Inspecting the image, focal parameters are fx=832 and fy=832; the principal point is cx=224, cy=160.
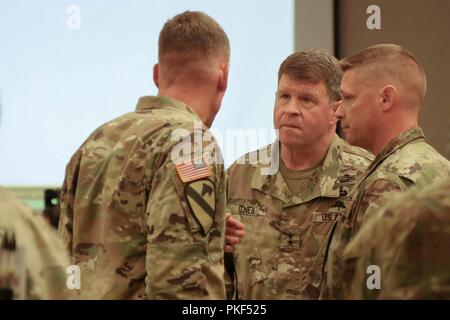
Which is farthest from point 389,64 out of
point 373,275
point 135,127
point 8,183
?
point 8,183

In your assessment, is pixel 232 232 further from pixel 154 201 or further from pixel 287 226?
pixel 287 226

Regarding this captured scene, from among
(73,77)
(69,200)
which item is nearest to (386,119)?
(69,200)

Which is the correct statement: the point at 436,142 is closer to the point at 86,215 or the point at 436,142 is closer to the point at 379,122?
the point at 379,122

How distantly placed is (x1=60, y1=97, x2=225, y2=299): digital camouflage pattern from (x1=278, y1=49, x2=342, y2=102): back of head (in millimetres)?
829

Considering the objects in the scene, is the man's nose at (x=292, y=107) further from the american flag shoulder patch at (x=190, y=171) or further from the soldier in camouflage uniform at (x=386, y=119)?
the american flag shoulder patch at (x=190, y=171)

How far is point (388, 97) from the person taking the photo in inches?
95.2

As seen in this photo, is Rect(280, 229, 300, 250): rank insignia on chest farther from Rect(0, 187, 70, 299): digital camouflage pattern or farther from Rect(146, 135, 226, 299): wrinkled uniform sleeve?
Rect(0, 187, 70, 299): digital camouflage pattern

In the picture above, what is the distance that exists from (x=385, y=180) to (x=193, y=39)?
23.6 inches

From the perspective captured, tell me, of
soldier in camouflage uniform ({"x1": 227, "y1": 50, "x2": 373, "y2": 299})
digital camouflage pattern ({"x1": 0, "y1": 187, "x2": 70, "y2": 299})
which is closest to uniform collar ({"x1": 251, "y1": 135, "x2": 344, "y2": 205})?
soldier in camouflage uniform ({"x1": 227, "y1": 50, "x2": 373, "y2": 299})

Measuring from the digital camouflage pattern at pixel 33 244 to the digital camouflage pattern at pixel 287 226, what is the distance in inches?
59.0

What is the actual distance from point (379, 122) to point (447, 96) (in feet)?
5.50

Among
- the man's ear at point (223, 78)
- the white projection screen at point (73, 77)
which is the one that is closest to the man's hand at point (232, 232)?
the man's ear at point (223, 78)

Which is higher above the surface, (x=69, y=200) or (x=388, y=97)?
(x=388, y=97)

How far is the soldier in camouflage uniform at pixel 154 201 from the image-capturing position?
169 centimetres
